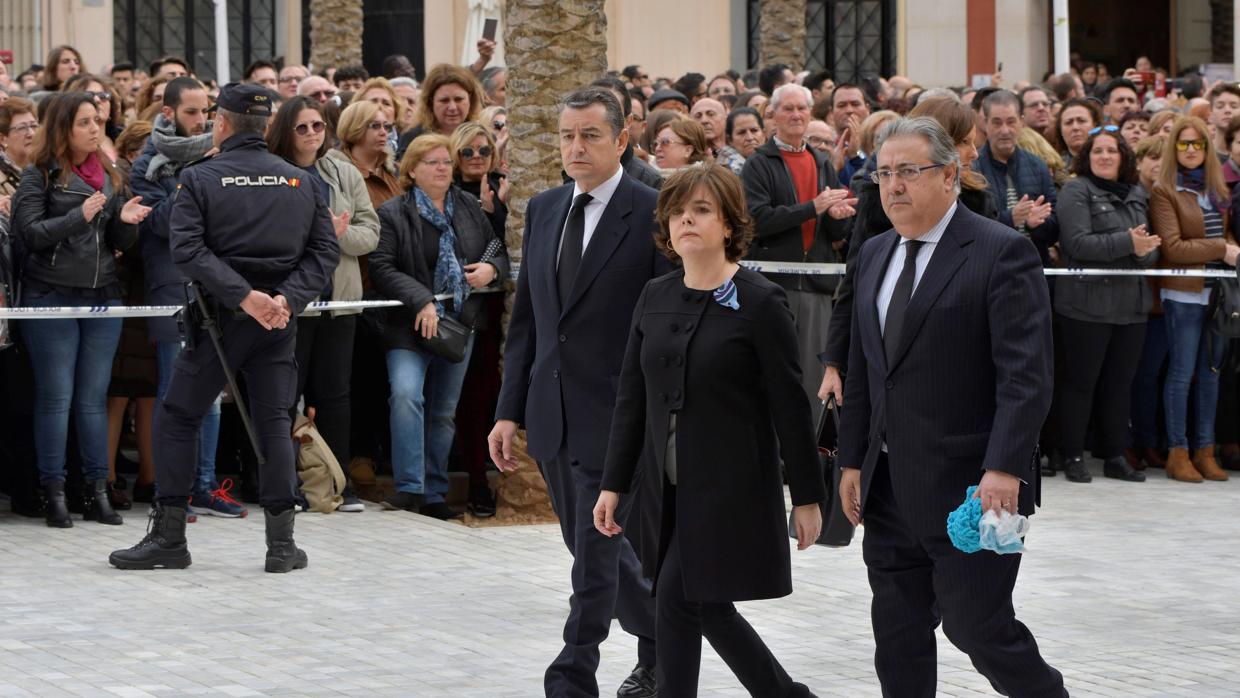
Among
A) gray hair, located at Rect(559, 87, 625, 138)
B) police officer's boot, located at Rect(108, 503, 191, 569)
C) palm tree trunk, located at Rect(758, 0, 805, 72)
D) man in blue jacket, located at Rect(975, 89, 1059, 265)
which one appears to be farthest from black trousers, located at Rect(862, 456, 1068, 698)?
palm tree trunk, located at Rect(758, 0, 805, 72)

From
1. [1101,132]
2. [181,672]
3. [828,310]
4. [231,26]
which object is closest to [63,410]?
[181,672]

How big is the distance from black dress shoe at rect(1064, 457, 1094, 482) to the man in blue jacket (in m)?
1.29

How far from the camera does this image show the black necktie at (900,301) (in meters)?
5.51

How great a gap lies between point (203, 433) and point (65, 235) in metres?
1.33

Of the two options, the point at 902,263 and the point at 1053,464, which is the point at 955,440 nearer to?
the point at 902,263

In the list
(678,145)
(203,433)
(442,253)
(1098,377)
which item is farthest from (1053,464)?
(203,433)

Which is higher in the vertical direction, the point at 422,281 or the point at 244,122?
the point at 244,122

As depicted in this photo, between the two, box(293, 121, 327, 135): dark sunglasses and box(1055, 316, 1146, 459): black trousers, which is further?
box(1055, 316, 1146, 459): black trousers

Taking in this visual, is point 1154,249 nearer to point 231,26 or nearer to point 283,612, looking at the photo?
point 283,612

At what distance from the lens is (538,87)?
34.7ft

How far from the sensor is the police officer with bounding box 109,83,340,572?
28.2ft

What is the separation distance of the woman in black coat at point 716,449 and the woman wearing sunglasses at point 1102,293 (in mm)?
6297

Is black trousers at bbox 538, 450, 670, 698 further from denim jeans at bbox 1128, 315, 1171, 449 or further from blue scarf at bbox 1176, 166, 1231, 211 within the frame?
blue scarf at bbox 1176, 166, 1231, 211

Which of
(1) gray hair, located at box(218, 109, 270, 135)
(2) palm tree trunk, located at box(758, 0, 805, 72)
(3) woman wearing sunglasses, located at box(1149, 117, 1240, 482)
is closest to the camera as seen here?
(1) gray hair, located at box(218, 109, 270, 135)
